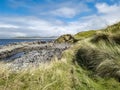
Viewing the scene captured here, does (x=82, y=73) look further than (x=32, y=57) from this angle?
No

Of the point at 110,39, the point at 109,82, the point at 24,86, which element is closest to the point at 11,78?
the point at 24,86

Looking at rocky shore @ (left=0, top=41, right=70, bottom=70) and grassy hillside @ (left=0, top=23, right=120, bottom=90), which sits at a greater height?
grassy hillside @ (left=0, top=23, right=120, bottom=90)

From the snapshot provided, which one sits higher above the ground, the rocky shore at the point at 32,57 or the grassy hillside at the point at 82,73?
the grassy hillside at the point at 82,73

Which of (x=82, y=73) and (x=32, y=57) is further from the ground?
(x=82, y=73)

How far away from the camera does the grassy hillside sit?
6531 mm

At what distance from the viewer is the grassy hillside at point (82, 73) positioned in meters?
6.53

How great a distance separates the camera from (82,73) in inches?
371

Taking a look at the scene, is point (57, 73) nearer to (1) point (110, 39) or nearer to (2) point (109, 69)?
(2) point (109, 69)

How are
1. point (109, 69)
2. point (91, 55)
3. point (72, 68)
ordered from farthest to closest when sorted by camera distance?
point (91, 55)
point (72, 68)
point (109, 69)

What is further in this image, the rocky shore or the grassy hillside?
the rocky shore

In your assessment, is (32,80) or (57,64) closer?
(32,80)

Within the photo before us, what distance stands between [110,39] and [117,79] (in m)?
2.63

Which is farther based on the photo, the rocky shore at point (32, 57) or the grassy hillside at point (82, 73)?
the rocky shore at point (32, 57)

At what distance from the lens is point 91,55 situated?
10.6 meters
